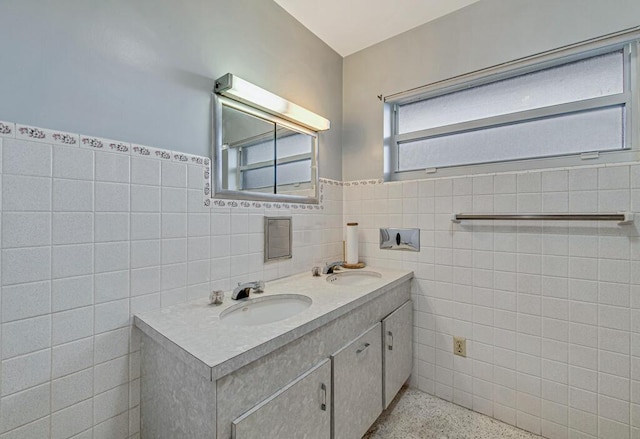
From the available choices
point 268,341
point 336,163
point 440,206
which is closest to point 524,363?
point 440,206

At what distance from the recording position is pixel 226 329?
94 centimetres

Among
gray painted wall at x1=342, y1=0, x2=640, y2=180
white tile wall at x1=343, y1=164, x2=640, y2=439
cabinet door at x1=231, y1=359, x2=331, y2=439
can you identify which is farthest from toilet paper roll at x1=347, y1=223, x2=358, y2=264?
cabinet door at x1=231, y1=359, x2=331, y2=439

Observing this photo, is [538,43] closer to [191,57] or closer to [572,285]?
[572,285]

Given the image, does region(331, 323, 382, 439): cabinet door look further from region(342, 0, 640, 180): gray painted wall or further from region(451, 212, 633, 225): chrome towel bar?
region(342, 0, 640, 180): gray painted wall

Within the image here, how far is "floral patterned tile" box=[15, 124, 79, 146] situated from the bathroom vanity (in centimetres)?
66

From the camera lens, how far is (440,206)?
69.1 inches

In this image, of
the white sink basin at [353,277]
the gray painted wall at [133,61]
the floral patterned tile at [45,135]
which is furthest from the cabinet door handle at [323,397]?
the floral patterned tile at [45,135]

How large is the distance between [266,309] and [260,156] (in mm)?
821

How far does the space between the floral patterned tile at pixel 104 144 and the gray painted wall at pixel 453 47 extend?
→ 1.47 meters

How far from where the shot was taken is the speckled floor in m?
1.48

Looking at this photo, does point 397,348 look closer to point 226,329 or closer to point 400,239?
point 400,239

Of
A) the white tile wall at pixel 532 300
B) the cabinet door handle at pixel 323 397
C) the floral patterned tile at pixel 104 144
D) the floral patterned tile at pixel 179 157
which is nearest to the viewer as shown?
the floral patterned tile at pixel 104 144

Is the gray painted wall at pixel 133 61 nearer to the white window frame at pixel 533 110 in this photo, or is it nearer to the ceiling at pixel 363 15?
the ceiling at pixel 363 15

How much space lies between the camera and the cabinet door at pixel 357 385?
45.6 inches
